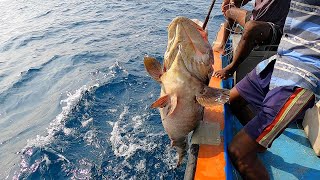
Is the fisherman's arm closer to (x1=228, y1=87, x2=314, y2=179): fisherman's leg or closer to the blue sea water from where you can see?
the blue sea water

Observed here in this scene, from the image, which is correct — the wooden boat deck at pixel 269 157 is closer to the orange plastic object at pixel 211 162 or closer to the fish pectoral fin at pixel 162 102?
the orange plastic object at pixel 211 162

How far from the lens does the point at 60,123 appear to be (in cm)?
503

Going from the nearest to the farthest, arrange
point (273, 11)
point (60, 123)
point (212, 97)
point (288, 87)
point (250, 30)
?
point (288, 87)
point (212, 97)
point (250, 30)
point (273, 11)
point (60, 123)

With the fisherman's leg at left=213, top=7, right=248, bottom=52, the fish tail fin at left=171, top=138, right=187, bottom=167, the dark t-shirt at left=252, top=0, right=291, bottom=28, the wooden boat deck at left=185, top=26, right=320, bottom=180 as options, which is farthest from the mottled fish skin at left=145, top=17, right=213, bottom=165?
the fisherman's leg at left=213, top=7, right=248, bottom=52

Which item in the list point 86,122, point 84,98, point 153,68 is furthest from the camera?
point 84,98

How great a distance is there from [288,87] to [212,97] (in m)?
0.64

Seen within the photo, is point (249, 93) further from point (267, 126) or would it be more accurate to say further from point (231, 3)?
point (231, 3)

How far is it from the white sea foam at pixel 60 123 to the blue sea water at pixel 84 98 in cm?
2

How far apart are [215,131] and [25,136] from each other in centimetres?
337

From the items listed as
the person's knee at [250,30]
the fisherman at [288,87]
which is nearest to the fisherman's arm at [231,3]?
the person's knee at [250,30]

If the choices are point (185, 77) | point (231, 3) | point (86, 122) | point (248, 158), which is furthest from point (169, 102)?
point (231, 3)

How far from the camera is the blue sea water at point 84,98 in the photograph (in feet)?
13.3

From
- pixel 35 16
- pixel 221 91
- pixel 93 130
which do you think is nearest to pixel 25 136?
pixel 93 130

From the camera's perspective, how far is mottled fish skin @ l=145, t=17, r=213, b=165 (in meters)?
2.79
